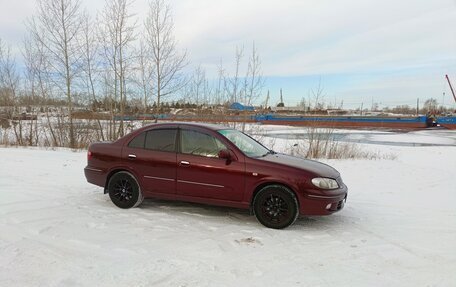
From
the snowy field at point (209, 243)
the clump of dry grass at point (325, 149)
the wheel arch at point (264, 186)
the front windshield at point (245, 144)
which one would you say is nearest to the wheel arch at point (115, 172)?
the snowy field at point (209, 243)

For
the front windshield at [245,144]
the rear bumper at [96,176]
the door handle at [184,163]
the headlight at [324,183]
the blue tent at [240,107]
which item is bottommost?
the rear bumper at [96,176]

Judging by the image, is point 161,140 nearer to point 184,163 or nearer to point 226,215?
point 184,163

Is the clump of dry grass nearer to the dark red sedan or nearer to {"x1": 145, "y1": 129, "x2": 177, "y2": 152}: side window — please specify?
the dark red sedan

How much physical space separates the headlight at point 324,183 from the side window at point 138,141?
9.63 ft

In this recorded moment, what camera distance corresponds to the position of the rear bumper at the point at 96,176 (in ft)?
22.4

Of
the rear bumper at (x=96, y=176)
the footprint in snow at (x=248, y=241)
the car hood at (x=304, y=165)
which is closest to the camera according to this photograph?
the footprint in snow at (x=248, y=241)

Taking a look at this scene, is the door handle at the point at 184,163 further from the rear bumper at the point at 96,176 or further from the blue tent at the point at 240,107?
the blue tent at the point at 240,107

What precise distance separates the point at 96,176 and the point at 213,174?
2.29 meters

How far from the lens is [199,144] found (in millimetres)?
6277

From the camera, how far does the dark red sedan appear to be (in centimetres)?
563

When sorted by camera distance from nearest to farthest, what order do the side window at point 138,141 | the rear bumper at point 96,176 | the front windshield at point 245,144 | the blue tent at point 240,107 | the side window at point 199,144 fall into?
the side window at point 199,144 → the front windshield at point 245,144 → the side window at point 138,141 → the rear bumper at point 96,176 → the blue tent at point 240,107

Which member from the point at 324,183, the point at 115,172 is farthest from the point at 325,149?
the point at 115,172

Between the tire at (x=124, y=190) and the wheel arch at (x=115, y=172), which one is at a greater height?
the wheel arch at (x=115, y=172)

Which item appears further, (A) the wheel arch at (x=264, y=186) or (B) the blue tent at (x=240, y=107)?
(B) the blue tent at (x=240, y=107)
